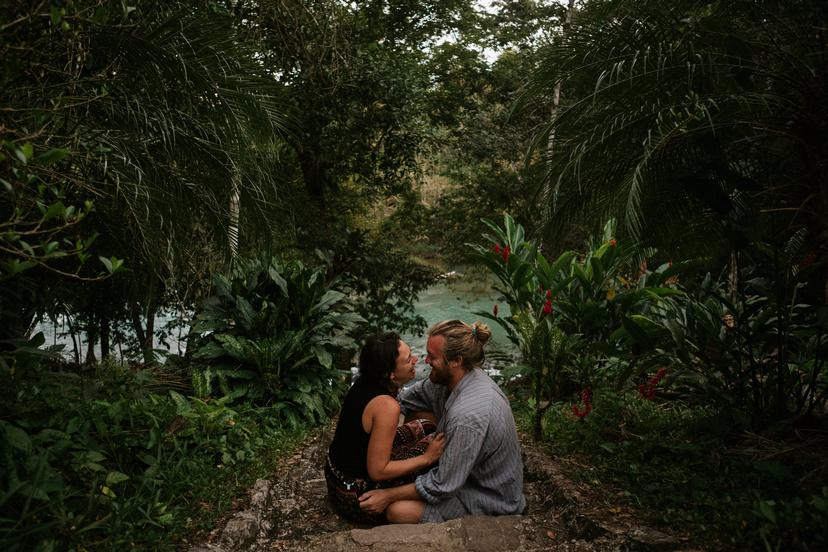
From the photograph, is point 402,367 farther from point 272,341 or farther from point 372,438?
point 272,341

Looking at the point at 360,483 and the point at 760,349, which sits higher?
the point at 760,349

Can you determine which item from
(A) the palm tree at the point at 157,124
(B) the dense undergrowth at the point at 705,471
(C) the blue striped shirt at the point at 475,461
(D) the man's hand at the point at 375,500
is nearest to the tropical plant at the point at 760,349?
(B) the dense undergrowth at the point at 705,471

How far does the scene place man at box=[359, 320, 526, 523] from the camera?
3016 mm

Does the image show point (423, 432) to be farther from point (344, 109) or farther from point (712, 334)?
point (344, 109)

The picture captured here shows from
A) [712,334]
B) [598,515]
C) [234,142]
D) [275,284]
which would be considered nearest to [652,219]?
[712,334]

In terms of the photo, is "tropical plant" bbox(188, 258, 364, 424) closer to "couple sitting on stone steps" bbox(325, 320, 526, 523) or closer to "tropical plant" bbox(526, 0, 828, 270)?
"couple sitting on stone steps" bbox(325, 320, 526, 523)

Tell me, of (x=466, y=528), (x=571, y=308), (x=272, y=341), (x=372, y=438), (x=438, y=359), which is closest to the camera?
(x=466, y=528)

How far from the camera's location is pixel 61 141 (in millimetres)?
3049

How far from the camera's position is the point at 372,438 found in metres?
3.17

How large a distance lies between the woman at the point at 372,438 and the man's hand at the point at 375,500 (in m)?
0.05

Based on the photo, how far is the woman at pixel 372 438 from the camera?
3162 millimetres

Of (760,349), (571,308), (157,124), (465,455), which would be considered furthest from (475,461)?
(157,124)

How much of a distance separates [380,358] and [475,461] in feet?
2.54

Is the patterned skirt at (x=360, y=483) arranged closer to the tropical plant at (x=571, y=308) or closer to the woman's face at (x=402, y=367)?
the woman's face at (x=402, y=367)
